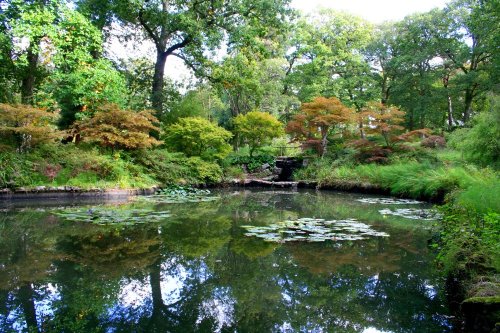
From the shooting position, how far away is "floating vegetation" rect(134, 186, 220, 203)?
9548 millimetres

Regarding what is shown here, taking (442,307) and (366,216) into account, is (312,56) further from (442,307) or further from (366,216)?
(442,307)

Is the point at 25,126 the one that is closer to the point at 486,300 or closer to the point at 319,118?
the point at 319,118

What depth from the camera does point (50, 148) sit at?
10.7 m

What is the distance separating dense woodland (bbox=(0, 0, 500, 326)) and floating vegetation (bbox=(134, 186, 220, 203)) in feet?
2.05

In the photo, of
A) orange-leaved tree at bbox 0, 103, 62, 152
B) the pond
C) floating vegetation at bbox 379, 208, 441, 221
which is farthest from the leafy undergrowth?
orange-leaved tree at bbox 0, 103, 62, 152

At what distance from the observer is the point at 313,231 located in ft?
17.9

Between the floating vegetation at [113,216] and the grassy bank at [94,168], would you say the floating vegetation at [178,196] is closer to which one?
the grassy bank at [94,168]

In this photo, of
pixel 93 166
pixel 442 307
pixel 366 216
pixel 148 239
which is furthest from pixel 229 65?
pixel 442 307

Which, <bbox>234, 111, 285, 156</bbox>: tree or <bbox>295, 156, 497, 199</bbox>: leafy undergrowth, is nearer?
<bbox>295, 156, 497, 199</bbox>: leafy undergrowth

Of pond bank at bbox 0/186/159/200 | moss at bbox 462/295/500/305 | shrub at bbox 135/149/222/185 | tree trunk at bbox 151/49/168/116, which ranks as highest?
tree trunk at bbox 151/49/168/116

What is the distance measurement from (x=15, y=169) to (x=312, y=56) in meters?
15.8

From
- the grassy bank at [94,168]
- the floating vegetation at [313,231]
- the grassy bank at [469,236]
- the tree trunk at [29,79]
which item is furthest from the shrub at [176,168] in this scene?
the floating vegetation at [313,231]

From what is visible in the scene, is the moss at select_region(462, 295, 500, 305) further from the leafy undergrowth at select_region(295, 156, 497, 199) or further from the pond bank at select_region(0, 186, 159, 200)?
the pond bank at select_region(0, 186, 159, 200)

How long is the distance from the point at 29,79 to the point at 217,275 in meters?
10.8
